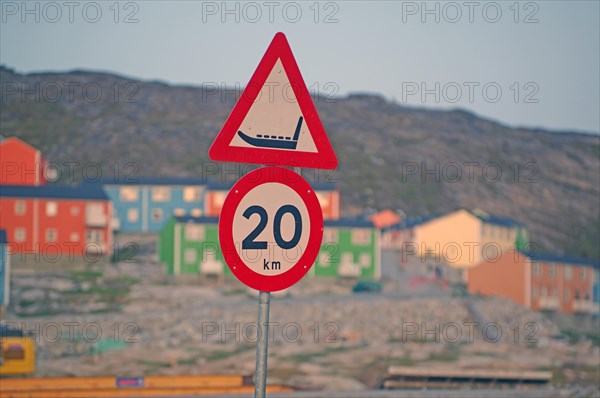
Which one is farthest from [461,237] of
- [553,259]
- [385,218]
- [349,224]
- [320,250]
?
[385,218]

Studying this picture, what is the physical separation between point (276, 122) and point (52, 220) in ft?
198

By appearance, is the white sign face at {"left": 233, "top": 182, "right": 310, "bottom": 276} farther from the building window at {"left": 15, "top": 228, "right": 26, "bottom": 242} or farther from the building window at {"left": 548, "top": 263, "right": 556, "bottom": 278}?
the building window at {"left": 15, "top": 228, "right": 26, "bottom": 242}

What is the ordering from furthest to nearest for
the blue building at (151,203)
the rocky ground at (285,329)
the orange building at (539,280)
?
the blue building at (151,203), the orange building at (539,280), the rocky ground at (285,329)

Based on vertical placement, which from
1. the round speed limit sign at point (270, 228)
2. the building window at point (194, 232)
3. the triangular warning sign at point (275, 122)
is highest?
the triangular warning sign at point (275, 122)

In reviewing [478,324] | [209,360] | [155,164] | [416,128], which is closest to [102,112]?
[155,164]

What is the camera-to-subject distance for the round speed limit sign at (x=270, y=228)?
574 cm

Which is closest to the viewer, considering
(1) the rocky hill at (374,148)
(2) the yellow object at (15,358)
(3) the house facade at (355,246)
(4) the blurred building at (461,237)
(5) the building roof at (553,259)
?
(2) the yellow object at (15,358)

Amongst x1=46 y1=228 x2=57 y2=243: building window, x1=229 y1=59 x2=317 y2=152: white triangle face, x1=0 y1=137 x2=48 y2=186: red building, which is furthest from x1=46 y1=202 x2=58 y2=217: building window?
x1=229 y1=59 x2=317 y2=152: white triangle face

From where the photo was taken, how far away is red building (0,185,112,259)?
63.5m

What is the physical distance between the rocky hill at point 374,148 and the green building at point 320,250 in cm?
3992

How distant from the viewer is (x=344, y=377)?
35.3 m

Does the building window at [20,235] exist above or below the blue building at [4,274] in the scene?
above

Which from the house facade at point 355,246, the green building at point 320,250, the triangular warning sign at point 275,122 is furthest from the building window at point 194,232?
the triangular warning sign at point 275,122

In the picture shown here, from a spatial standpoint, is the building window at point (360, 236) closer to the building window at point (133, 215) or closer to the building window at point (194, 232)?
the building window at point (194, 232)
